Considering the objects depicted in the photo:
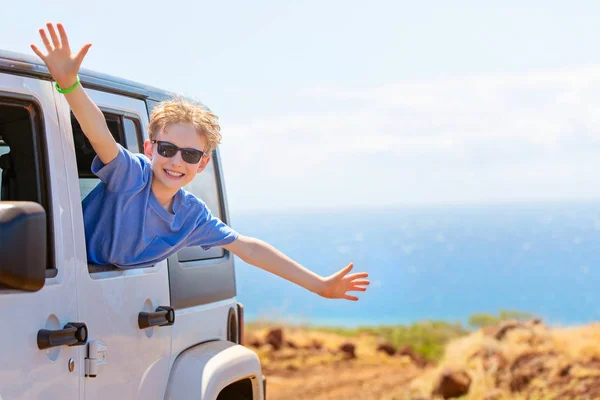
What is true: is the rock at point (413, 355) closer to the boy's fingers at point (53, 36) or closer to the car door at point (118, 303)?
the car door at point (118, 303)

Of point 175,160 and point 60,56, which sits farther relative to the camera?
point 175,160

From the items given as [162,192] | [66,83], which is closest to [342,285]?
[162,192]

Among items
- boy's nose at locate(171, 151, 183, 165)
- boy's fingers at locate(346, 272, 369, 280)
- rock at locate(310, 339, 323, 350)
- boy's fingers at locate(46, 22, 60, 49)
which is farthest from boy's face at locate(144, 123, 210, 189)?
rock at locate(310, 339, 323, 350)

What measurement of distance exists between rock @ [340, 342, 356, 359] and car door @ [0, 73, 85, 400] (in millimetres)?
11880

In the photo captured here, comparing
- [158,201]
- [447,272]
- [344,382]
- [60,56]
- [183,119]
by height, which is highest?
[60,56]

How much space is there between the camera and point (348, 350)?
1498cm

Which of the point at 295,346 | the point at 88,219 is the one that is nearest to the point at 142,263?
the point at 88,219

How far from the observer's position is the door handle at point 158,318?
3475 millimetres

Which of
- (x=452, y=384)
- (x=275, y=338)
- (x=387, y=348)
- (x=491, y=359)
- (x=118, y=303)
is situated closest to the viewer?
(x=118, y=303)

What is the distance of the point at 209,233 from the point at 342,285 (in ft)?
1.87

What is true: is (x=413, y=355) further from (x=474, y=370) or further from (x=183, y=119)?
(x=183, y=119)

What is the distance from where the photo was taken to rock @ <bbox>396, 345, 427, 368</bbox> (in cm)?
1460

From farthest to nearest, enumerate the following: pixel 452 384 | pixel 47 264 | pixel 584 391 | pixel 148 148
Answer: pixel 452 384 < pixel 584 391 < pixel 148 148 < pixel 47 264

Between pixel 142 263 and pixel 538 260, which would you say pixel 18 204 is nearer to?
pixel 142 263
